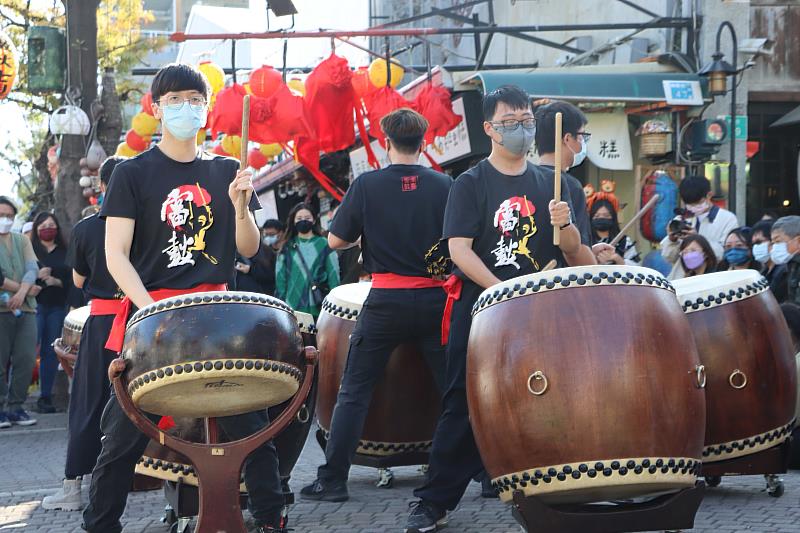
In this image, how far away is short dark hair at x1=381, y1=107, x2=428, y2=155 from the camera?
6098 millimetres

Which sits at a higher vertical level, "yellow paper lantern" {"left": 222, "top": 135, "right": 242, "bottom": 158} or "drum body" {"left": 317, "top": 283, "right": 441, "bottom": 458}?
"yellow paper lantern" {"left": 222, "top": 135, "right": 242, "bottom": 158}

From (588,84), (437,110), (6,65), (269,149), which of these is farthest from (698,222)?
(6,65)

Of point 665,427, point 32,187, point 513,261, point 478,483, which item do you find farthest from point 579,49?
point 32,187

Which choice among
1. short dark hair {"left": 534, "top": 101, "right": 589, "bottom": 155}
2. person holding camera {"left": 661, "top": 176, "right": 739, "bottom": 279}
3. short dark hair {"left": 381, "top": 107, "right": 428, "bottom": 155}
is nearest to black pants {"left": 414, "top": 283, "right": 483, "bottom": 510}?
short dark hair {"left": 534, "top": 101, "right": 589, "bottom": 155}

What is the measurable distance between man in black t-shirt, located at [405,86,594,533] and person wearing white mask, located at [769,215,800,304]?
325cm

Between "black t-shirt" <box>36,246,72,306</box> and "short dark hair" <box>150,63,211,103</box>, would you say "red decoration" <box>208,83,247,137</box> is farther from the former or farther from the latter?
"short dark hair" <box>150,63,211,103</box>

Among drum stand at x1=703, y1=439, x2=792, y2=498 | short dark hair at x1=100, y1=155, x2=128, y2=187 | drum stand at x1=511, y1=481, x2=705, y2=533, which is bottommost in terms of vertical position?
drum stand at x1=703, y1=439, x2=792, y2=498

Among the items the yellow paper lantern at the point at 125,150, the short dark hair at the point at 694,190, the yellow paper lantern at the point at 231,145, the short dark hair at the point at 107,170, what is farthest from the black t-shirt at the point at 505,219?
the yellow paper lantern at the point at 125,150

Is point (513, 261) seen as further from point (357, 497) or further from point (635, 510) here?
point (357, 497)

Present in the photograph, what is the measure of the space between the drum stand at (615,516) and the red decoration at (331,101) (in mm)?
7743

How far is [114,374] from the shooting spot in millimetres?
4457

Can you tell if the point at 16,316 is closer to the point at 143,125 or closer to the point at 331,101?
the point at 331,101

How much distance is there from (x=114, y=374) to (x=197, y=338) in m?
0.39

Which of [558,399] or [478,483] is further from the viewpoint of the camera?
[478,483]
